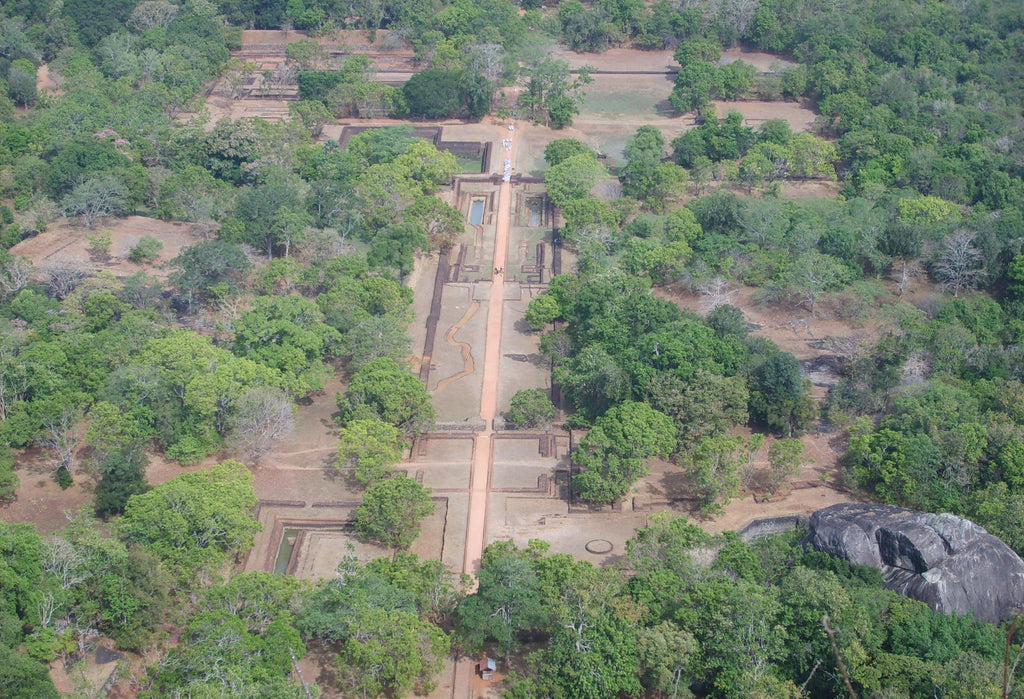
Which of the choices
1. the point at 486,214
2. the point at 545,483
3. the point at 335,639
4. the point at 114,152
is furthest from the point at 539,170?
the point at 335,639

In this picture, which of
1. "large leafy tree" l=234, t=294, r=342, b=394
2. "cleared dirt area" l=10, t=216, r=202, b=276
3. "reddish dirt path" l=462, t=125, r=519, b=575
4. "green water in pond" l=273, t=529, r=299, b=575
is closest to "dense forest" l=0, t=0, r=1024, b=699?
"large leafy tree" l=234, t=294, r=342, b=394

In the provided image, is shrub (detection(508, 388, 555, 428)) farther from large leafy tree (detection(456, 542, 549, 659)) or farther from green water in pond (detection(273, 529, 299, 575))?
large leafy tree (detection(456, 542, 549, 659))

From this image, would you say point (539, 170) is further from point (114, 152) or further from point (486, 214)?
point (114, 152)

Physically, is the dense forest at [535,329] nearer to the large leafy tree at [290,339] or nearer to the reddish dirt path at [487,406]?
the large leafy tree at [290,339]

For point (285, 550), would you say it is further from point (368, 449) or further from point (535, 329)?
point (535, 329)

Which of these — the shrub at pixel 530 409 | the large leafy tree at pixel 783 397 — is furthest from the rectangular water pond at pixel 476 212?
the large leafy tree at pixel 783 397

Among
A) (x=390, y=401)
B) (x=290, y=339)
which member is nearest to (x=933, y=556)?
(x=390, y=401)
